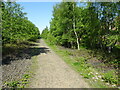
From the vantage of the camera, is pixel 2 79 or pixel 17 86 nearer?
pixel 17 86

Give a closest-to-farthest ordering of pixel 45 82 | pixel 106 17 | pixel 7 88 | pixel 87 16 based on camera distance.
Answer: pixel 7 88, pixel 45 82, pixel 106 17, pixel 87 16

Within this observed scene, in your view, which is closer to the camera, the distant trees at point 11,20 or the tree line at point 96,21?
the tree line at point 96,21

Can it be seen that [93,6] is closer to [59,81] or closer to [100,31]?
[100,31]

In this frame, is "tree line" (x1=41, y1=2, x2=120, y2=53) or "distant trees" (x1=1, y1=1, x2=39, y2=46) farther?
"distant trees" (x1=1, y1=1, x2=39, y2=46)

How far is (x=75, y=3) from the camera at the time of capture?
54.5ft

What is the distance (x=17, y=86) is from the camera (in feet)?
17.0

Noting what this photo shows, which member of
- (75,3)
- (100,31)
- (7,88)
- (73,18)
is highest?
(75,3)

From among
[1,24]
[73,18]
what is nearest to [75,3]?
[73,18]

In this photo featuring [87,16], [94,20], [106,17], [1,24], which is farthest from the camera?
[87,16]

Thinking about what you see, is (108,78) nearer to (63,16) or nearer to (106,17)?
(106,17)

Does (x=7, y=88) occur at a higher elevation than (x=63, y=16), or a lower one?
lower

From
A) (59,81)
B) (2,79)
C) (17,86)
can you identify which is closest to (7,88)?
(17,86)

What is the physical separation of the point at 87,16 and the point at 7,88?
1296 cm

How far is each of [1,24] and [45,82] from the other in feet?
29.2
